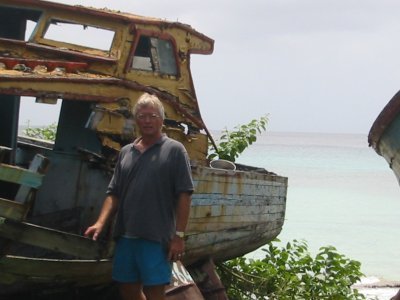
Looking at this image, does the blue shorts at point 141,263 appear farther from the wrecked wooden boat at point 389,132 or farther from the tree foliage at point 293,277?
the tree foliage at point 293,277

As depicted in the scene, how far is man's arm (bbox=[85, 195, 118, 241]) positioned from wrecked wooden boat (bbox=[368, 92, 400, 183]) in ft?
6.26

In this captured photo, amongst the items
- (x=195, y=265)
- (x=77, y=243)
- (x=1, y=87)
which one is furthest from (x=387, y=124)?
(x=195, y=265)

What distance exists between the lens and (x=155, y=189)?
4820 millimetres

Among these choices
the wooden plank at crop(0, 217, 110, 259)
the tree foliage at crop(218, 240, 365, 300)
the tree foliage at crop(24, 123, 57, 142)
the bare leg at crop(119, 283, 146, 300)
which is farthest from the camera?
the tree foliage at crop(24, 123, 57, 142)

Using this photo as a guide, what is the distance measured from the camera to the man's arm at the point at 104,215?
5.00 metres

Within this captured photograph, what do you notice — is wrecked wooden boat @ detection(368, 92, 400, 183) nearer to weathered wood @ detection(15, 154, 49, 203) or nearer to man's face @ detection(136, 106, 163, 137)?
A: man's face @ detection(136, 106, 163, 137)

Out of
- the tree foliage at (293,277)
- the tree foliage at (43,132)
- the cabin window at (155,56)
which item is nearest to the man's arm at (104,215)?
the cabin window at (155,56)

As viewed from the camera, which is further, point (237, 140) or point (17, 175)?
point (237, 140)

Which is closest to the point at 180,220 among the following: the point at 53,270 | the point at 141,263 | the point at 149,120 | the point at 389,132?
the point at 141,263

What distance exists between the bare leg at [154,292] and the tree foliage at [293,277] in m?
4.15

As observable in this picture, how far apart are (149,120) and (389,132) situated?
173cm

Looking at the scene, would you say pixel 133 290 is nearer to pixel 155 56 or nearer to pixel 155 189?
pixel 155 189

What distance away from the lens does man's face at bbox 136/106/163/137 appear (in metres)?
4.86

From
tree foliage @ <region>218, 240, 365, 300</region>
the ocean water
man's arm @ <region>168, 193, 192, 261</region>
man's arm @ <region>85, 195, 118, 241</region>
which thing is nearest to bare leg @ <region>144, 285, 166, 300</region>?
man's arm @ <region>168, 193, 192, 261</region>
